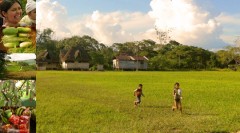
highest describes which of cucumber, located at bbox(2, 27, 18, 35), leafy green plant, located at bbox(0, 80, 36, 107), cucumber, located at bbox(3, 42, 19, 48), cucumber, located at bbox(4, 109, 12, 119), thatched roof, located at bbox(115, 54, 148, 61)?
cucumber, located at bbox(2, 27, 18, 35)

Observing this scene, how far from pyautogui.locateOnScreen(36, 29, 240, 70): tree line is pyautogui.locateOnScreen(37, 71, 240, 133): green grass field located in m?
0.24

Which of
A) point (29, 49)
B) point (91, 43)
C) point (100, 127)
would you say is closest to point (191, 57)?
point (91, 43)

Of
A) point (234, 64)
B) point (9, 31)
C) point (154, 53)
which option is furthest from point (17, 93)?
point (234, 64)

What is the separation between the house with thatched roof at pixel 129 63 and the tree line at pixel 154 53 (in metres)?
0.08

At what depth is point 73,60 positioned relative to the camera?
716 cm

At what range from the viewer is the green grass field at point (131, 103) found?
6.02 meters

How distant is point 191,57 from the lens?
745 centimetres

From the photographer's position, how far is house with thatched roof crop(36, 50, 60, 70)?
6867mm

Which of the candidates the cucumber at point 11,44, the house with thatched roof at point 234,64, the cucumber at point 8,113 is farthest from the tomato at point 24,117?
the house with thatched roof at point 234,64

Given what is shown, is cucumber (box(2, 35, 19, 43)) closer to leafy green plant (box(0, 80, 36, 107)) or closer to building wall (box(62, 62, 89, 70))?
leafy green plant (box(0, 80, 36, 107))

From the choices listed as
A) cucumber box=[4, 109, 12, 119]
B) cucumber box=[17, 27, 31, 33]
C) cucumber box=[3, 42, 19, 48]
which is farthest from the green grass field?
cucumber box=[17, 27, 31, 33]

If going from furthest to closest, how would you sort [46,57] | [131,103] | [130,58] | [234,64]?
[234,64]
[130,58]
[131,103]
[46,57]

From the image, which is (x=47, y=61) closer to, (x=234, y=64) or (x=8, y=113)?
(x=8, y=113)

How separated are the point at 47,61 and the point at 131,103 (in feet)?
5.69
